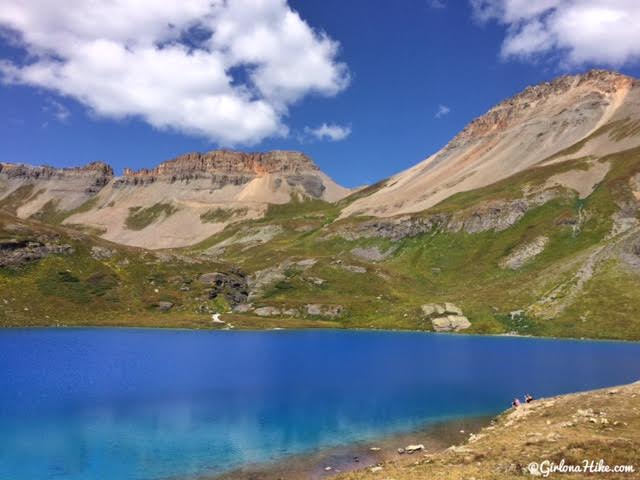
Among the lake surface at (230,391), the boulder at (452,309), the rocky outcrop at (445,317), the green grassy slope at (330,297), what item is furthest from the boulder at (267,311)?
the boulder at (452,309)

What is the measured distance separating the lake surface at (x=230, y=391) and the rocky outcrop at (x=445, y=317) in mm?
28456

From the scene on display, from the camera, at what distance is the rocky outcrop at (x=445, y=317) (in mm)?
152500

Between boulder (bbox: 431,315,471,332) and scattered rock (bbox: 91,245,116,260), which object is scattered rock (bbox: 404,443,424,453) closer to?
boulder (bbox: 431,315,471,332)

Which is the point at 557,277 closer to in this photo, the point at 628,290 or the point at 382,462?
the point at 628,290

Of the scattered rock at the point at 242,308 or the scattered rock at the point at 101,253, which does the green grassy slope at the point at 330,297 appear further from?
the scattered rock at the point at 242,308

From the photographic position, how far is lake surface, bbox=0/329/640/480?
4038 cm

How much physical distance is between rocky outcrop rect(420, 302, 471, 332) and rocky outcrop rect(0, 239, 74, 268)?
395 feet

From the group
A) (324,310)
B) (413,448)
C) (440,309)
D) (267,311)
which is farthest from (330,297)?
(413,448)

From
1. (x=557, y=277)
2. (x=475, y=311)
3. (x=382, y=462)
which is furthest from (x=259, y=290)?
(x=382, y=462)

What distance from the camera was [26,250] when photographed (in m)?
174

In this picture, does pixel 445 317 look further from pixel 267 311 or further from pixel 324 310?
pixel 267 311

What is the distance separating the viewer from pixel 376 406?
192 feet

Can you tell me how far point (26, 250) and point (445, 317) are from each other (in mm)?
132767

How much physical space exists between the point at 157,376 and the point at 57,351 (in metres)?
31.3
